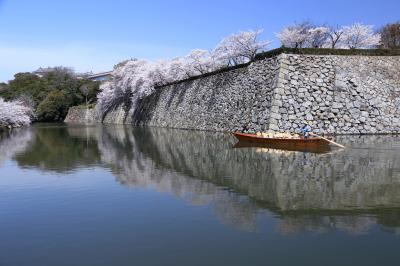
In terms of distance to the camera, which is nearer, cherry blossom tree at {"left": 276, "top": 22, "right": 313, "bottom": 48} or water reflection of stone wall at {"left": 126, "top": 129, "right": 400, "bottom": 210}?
water reflection of stone wall at {"left": 126, "top": 129, "right": 400, "bottom": 210}

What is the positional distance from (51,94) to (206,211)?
57.3 metres

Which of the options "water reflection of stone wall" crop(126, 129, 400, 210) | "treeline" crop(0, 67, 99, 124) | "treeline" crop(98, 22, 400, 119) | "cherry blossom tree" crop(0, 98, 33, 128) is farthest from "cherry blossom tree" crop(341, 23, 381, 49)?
"treeline" crop(0, 67, 99, 124)

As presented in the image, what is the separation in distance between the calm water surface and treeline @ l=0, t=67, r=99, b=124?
4995 centimetres

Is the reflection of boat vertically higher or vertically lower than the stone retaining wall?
lower

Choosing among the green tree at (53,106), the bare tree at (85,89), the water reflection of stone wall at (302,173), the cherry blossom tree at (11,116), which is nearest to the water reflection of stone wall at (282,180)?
the water reflection of stone wall at (302,173)

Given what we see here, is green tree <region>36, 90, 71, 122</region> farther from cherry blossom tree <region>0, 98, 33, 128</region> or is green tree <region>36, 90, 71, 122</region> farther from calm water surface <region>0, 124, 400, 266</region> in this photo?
calm water surface <region>0, 124, 400, 266</region>

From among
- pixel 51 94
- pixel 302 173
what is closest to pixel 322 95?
pixel 302 173

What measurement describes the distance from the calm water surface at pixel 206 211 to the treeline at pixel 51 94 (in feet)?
164

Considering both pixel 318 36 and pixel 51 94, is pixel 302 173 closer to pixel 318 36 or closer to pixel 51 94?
pixel 318 36

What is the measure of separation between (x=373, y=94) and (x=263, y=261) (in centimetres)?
1776

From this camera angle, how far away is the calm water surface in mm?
5180

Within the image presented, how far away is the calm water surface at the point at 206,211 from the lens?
5180 mm

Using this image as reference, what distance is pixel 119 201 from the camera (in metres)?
8.06

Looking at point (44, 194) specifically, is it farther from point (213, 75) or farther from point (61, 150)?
point (213, 75)
